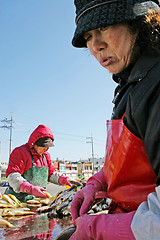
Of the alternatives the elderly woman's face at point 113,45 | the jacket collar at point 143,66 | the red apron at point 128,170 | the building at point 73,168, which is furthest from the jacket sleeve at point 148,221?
the building at point 73,168

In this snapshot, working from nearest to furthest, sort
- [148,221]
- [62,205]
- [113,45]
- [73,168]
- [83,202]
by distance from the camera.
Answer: [148,221] < [113,45] < [83,202] < [62,205] < [73,168]

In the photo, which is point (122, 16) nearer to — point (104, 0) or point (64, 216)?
point (104, 0)

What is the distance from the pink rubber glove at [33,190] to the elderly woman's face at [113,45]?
7.49ft

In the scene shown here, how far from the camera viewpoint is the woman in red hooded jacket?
3.25 m

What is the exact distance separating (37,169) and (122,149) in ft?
10.0

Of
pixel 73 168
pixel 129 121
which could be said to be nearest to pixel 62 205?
pixel 129 121

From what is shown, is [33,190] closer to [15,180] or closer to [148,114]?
[15,180]

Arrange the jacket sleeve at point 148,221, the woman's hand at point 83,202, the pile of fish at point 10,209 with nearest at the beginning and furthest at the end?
the jacket sleeve at point 148,221
the woman's hand at point 83,202
the pile of fish at point 10,209

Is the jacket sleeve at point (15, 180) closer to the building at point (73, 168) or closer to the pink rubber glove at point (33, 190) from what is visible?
the pink rubber glove at point (33, 190)

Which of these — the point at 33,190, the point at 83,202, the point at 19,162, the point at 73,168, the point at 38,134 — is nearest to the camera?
the point at 83,202

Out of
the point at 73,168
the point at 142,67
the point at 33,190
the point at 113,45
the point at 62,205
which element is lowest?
the point at 73,168

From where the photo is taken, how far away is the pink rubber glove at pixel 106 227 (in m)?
0.64

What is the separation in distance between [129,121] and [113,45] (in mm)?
386

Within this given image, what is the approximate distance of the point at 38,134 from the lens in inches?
146
